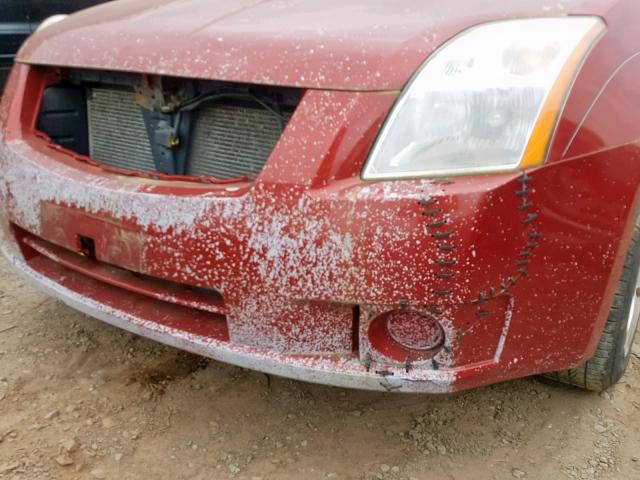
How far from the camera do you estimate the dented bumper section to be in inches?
55.9

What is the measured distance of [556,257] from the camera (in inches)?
59.5

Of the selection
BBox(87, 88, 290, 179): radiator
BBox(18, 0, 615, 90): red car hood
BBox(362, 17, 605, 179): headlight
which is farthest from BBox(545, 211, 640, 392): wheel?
BBox(87, 88, 290, 179): radiator

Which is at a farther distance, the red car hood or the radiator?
the radiator

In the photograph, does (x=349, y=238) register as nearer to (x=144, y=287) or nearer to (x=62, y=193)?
(x=144, y=287)

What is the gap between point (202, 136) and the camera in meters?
1.96

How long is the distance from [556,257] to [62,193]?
4.38 ft

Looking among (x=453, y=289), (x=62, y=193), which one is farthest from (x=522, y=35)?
(x=62, y=193)

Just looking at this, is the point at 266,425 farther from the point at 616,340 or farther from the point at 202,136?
the point at 616,340

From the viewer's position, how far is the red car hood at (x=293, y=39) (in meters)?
1.53

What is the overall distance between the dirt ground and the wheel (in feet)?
0.37

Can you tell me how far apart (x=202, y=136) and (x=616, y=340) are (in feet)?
4.57

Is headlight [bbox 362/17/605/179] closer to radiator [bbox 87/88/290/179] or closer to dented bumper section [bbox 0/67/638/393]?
dented bumper section [bbox 0/67/638/393]

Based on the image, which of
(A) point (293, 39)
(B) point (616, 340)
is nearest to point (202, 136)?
(A) point (293, 39)

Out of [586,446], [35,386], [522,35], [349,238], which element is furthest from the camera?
[35,386]
